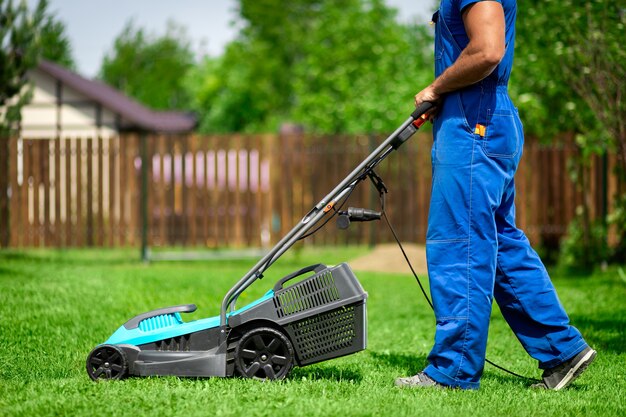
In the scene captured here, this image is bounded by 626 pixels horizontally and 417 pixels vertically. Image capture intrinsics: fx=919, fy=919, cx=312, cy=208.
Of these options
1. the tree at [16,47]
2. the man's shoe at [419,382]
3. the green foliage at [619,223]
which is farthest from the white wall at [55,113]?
the man's shoe at [419,382]

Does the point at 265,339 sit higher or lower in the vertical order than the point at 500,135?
lower

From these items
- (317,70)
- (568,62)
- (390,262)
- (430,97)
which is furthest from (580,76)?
(317,70)

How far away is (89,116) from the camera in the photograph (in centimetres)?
→ 2597

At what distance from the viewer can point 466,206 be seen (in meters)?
4.18

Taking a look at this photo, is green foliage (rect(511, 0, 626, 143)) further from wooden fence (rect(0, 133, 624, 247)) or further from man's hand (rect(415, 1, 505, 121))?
man's hand (rect(415, 1, 505, 121))

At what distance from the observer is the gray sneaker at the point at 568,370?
4324 mm

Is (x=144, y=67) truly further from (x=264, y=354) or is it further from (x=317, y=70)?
(x=264, y=354)

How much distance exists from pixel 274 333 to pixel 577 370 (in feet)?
4.72

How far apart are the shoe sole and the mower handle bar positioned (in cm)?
133

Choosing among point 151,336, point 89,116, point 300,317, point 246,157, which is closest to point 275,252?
point 300,317

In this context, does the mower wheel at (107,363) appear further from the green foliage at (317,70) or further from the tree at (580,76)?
the green foliage at (317,70)

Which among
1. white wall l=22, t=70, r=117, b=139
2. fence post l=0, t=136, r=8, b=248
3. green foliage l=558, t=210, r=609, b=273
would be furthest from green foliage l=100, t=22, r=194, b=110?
green foliage l=558, t=210, r=609, b=273

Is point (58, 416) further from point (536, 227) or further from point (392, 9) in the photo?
point (392, 9)

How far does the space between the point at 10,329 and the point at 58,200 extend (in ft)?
27.8
